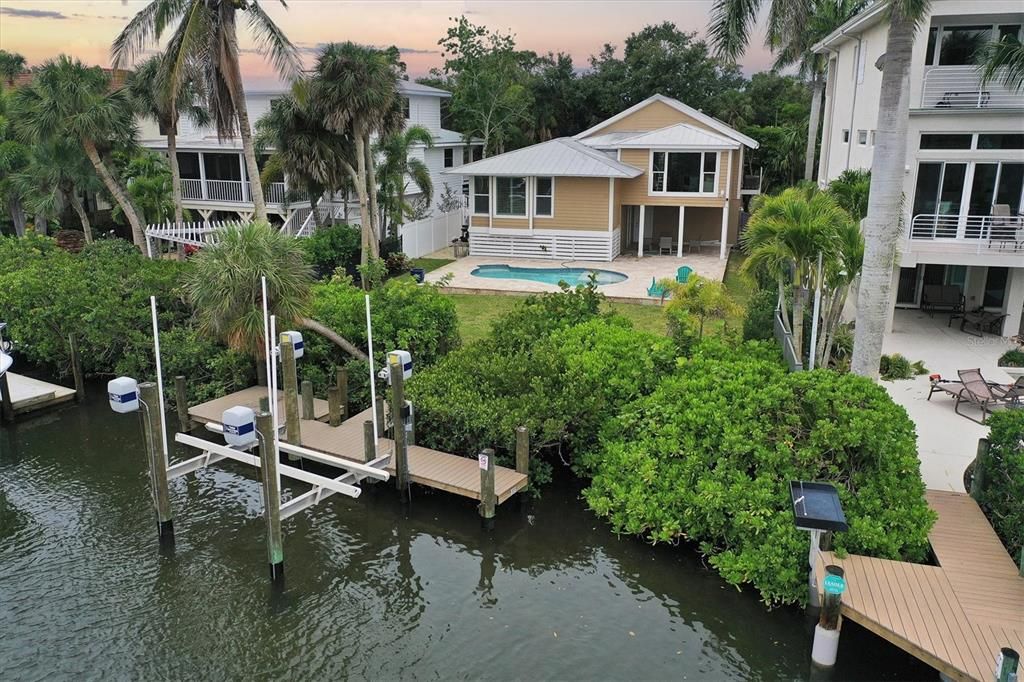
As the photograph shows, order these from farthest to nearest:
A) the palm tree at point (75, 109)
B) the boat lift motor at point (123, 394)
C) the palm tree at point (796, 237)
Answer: the palm tree at point (75, 109)
the palm tree at point (796, 237)
the boat lift motor at point (123, 394)

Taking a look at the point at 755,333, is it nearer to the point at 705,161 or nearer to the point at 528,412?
the point at 528,412

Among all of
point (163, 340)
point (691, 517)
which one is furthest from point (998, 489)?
point (163, 340)

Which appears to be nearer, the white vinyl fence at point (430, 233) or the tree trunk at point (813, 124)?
the white vinyl fence at point (430, 233)

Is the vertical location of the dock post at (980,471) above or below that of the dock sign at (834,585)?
above

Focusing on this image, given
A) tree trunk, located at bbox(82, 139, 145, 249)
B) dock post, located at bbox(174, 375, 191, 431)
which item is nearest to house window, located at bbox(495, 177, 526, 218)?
tree trunk, located at bbox(82, 139, 145, 249)

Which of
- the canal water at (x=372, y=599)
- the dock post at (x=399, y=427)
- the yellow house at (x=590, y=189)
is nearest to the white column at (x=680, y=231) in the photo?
the yellow house at (x=590, y=189)

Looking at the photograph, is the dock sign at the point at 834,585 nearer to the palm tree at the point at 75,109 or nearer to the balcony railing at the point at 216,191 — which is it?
the palm tree at the point at 75,109

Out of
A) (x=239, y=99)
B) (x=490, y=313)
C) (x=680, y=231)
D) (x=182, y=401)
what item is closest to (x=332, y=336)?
(x=182, y=401)

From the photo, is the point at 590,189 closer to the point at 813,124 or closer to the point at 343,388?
the point at 813,124
